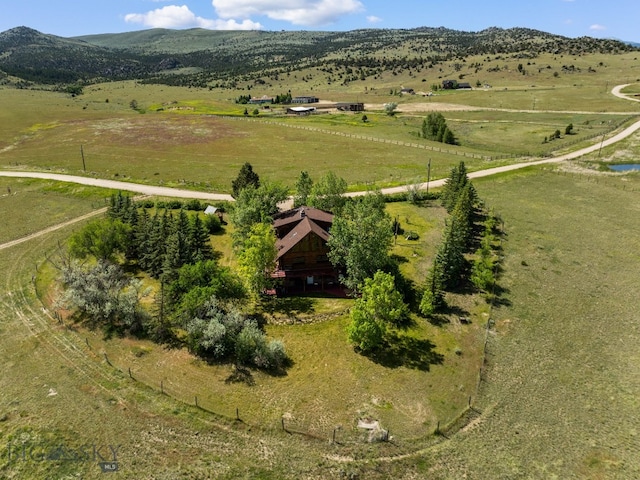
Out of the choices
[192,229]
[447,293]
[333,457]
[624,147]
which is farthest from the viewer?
[624,147]

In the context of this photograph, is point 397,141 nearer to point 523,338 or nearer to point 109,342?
point 523,338

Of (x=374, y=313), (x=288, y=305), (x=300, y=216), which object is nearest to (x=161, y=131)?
(x=300, y=216)

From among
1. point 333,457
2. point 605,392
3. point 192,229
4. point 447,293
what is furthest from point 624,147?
point 333,457

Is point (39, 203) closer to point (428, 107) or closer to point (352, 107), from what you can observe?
point (352, 107)

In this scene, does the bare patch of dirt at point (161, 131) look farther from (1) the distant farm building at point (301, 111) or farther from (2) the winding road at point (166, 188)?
(2) the winding road at point (166, 188)

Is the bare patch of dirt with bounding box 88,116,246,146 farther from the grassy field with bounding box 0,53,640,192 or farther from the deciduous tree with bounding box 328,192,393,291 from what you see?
the deciduous tree with bounding box 328,192,393,291
